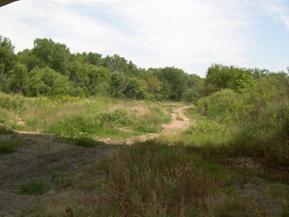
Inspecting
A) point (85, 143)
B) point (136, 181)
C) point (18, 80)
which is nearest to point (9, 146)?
point (85, 143)

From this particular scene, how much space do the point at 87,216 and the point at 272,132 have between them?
21.5 ft

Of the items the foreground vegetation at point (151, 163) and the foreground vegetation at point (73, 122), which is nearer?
the foreground vegetation at point (151, 163)

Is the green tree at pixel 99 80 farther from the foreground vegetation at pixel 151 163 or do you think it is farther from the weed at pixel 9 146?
the weed at pixel 9 146

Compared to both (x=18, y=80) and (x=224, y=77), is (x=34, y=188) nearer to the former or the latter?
(x=224, y=77)

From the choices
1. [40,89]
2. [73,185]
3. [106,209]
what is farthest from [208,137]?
[40,89]

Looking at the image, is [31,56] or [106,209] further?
[31,56]

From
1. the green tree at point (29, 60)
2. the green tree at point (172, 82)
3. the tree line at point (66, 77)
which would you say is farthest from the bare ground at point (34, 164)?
the green tree at point (172, 82)

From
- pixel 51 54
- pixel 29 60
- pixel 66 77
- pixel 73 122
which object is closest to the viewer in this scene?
pixel 73 122

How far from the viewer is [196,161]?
26.5 ft

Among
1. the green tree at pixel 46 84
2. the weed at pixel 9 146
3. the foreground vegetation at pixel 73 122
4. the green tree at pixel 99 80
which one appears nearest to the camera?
the weed at pixel 9 146

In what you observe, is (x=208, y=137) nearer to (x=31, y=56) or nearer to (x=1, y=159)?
(x=1, y=159)

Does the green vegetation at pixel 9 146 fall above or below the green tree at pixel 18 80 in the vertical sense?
below

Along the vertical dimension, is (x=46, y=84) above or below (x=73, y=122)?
above

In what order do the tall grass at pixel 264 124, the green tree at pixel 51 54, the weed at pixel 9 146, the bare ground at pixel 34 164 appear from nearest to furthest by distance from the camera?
the bare ground at pixel 34 164, the tall grass at pixel 264 124, the weed at pixel 9 146, the green tree at pixel 51 54
